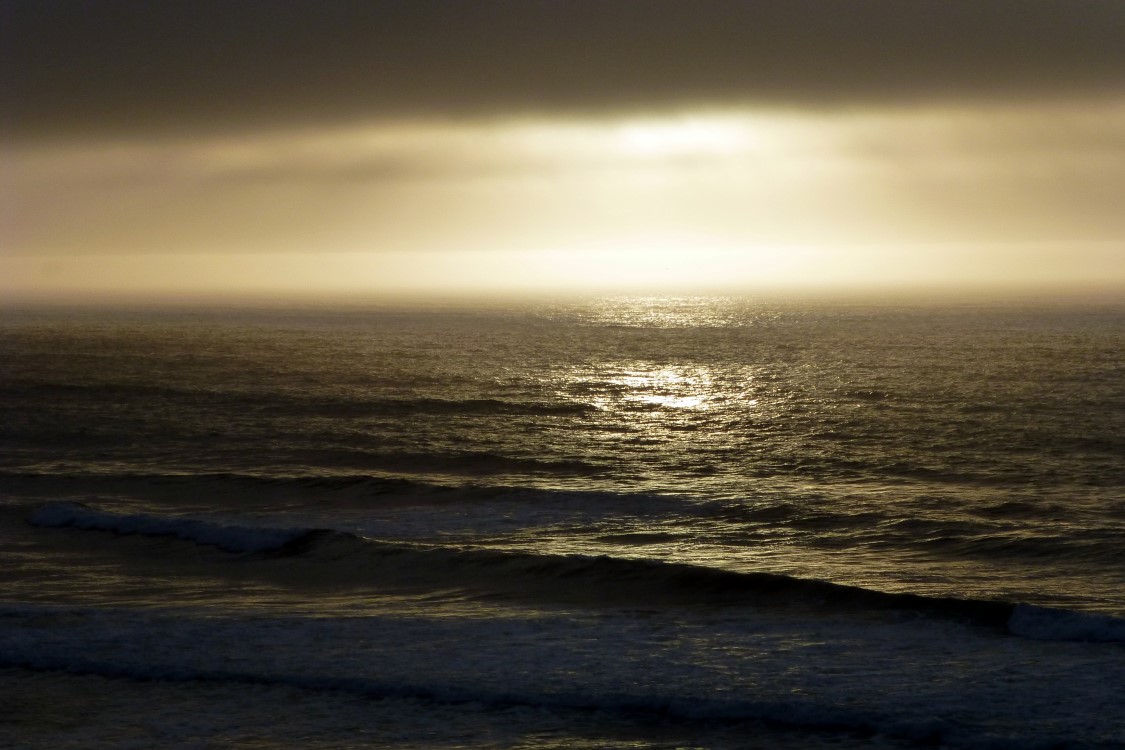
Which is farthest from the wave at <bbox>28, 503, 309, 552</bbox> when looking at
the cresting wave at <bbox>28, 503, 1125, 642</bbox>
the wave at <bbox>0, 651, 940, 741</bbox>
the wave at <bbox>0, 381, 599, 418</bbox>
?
the wave at <bbox>0, 381, 599, 418</bbox>

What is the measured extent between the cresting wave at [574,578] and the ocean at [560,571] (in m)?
0.09

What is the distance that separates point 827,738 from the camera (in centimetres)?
1419

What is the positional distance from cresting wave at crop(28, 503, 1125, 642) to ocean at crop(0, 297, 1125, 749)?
3.5 inches

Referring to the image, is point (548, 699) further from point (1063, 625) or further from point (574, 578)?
point (1063, 625)

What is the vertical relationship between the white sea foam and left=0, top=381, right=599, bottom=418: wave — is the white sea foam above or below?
below

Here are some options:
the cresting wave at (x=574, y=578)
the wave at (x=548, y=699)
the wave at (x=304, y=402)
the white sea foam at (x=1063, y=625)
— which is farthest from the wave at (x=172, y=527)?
the wave at (x=304, y=402)

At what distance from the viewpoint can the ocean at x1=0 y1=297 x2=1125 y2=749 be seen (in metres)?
15.0

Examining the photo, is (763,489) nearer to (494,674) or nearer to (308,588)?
(308,588)

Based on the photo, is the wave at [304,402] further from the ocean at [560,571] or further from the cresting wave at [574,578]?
the cresting wave at [574,578]

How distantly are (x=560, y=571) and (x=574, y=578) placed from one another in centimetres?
53

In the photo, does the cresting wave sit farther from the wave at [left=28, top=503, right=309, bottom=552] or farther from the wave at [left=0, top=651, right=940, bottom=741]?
the wave at [left=0, top=651, right=940, bottom=741]

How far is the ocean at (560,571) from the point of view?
14977 mm

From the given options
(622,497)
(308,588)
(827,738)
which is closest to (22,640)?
(308,588)

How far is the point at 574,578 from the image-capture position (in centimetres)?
2256
